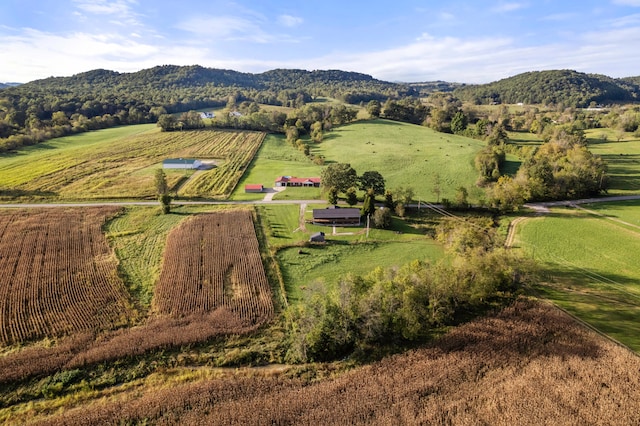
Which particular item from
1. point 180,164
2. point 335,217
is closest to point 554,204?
point 335,217

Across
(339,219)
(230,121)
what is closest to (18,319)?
(339,219)

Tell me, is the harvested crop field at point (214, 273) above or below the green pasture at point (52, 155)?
below

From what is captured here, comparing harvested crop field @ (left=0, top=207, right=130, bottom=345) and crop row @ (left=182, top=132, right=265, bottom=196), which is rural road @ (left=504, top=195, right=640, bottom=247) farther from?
harvested crop field @ (left=0, top=207, right=130, bottom=345)

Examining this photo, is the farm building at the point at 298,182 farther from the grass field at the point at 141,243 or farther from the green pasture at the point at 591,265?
the green pasture at the point at 591,265

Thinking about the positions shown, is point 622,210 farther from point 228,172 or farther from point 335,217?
point 228,172

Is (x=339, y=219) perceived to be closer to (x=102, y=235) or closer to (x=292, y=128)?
(x=102, y=235)

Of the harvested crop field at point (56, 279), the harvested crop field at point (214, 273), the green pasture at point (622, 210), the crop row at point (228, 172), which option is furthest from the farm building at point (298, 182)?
the green pasture at point (622, 210)
